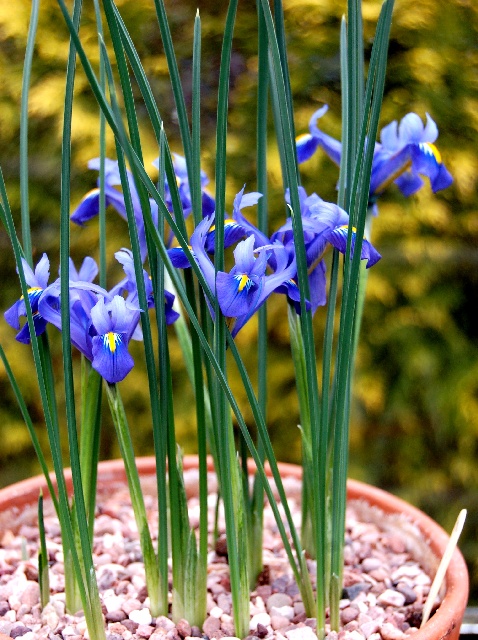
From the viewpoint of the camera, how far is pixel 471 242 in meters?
1.51

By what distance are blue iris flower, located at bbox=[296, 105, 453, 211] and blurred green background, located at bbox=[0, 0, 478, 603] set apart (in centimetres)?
66

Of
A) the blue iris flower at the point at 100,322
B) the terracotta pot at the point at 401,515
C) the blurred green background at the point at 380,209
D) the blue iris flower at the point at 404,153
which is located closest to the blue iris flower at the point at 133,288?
the blue iris flower at the point at 100,322

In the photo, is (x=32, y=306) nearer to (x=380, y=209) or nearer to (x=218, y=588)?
(x=218, y=588)

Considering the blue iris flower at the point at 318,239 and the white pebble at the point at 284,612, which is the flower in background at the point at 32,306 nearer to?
the blue iris flower at the point at 318,239

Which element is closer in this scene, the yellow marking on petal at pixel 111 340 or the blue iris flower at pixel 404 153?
the yellow marking on petal at pixel 111 340

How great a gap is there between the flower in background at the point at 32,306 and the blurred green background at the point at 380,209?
0.81 meters

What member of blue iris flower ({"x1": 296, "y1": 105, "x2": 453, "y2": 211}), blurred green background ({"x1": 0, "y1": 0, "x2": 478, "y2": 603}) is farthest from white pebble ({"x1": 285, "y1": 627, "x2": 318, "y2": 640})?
Answer: blurred green background ({"x1": 0, "y1": 0, "x2": 478, "y2": 603})

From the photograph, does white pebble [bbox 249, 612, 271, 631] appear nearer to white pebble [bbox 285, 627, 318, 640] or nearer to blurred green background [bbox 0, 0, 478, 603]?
white pebble [bbox 285, 627, 318, 640]

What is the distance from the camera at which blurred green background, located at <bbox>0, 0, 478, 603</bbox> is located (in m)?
1.44

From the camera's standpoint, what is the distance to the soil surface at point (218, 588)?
0.67m

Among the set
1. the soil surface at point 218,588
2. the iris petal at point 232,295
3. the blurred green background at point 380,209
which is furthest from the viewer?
the blurred green background at point 380,209

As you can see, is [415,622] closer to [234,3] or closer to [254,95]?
[234,3]

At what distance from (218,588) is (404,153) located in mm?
492

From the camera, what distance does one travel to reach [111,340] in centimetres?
58
